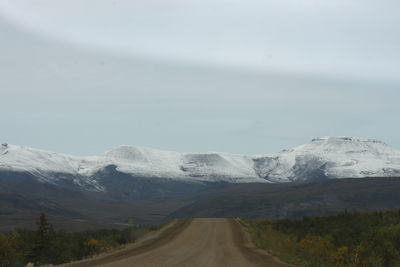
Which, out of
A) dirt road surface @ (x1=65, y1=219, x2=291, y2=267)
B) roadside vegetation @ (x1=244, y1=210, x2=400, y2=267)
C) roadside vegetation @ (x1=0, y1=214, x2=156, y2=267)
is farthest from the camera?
roadside vegetation @ (x1=0, y1=214, x2=156, y2=267)

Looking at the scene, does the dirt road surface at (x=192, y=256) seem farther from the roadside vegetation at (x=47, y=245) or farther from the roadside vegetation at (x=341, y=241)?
the roadside vegetation at (x=47, y=245)

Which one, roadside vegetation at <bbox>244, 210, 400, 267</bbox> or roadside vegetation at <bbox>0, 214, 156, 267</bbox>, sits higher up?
roadside vegetation at <bbox>244, 210, 400, 267</bbox>

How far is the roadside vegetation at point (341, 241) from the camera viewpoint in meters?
36.1

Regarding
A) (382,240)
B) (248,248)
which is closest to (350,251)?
(382,240)

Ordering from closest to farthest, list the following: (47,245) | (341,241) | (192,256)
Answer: (192,256) → (341,241) → (47,245)

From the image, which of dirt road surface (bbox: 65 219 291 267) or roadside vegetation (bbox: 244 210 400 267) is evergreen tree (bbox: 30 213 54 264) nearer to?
dirt road surface (bbox: 65 219 291 267)

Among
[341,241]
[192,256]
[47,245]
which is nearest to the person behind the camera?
[192,256]

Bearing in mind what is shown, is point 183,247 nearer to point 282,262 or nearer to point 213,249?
point 213,249

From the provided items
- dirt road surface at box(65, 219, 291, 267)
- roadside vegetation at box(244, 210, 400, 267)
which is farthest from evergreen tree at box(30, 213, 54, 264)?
roadside vegetation at box(244, 210, 400, 267)

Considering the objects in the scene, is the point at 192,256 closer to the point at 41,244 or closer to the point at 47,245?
the point at 47,245

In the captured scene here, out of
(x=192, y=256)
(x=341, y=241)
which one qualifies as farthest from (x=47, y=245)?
(x=192, y=256)

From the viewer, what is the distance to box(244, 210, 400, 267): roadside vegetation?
36.1 meters

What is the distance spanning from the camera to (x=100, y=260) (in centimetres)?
2877

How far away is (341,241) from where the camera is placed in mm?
48969
